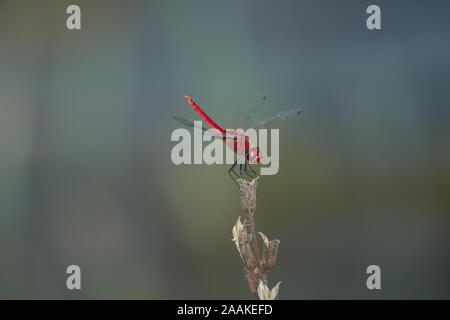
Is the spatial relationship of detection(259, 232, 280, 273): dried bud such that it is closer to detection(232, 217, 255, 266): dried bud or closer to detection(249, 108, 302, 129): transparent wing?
detection(232, 217, 255, 266): dried bud

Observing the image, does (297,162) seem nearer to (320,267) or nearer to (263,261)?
(320,267)

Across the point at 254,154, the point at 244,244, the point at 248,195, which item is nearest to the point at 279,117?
the point at 254,154

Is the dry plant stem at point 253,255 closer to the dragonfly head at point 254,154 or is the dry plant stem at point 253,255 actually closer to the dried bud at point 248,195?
the dried bud at point 248,195

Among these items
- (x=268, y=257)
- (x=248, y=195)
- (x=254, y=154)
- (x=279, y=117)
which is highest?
(x=279, y=117)

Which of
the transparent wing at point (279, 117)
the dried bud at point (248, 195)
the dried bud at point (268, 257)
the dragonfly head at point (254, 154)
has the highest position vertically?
the transparent wing at point (279, 117)

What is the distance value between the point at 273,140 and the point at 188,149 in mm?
390

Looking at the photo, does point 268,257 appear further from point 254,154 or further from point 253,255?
point 254,154

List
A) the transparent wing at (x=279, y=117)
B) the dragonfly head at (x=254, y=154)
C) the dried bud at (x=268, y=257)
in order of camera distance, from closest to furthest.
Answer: the dried bud at (x=268, y=257) < the dragonfly head at (x=254, y=154) < the transparent wing at (x=279, y=117)

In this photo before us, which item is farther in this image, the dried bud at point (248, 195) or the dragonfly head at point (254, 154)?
the dragonfly head at point (254, 154)

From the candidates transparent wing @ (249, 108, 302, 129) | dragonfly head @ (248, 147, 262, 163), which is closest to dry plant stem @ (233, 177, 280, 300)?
dragonfly head @ (248, 147, 262, 163)

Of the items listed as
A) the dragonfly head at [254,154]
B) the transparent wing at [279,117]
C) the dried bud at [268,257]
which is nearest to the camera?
the dried bud at [268,257]

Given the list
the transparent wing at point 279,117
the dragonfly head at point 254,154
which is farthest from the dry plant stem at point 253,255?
the transparent wing at point 279,117

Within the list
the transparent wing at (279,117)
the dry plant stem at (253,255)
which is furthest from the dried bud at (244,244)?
the transparent wing at (279,117)

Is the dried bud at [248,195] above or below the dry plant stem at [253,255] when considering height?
above
